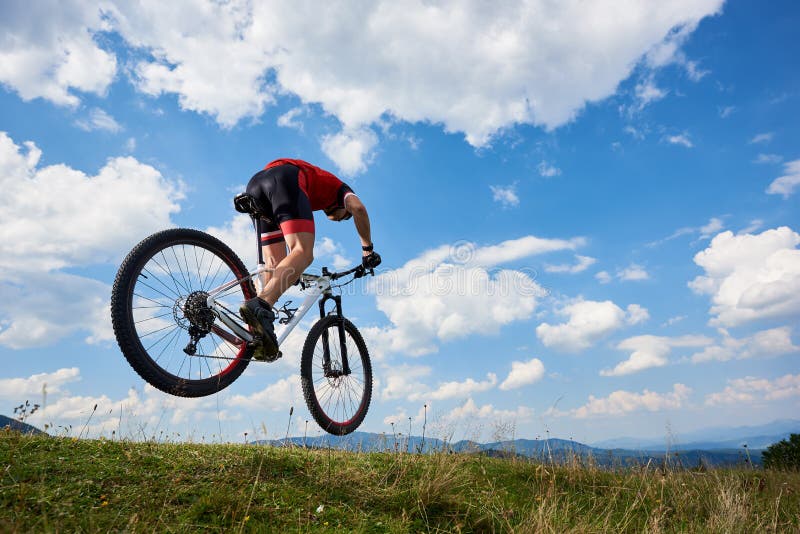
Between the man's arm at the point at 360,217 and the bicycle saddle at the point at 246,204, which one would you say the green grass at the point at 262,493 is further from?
the man's arm at the point at 360,217

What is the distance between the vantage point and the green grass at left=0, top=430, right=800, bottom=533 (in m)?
3.20

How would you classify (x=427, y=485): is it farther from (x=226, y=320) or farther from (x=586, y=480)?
(x=586, y=480)

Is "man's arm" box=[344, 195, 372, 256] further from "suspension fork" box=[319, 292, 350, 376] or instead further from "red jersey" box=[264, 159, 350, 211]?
"suspension fork" box=[319, 292, 350, 376]

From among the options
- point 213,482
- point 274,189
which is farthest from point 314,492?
point 274,189

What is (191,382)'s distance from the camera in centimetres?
513

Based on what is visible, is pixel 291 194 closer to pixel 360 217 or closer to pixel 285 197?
pixel 285 197

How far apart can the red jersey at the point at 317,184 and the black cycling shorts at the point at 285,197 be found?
10 centimetres

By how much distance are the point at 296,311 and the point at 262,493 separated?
2.54 metres

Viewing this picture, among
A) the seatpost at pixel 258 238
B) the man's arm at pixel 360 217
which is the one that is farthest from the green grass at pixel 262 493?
the man's arm at pixel 360 217

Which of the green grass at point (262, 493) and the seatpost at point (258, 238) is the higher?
the seatpost at point (258, 238)

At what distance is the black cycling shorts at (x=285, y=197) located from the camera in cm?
538

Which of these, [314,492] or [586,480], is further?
[586,480]

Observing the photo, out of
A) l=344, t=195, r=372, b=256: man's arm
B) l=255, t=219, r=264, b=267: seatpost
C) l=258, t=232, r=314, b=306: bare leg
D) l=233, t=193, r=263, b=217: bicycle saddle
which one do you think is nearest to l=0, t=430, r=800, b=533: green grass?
l=258, t=232, r=314, b=306: bare leg

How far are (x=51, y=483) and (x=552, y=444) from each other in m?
5.57
